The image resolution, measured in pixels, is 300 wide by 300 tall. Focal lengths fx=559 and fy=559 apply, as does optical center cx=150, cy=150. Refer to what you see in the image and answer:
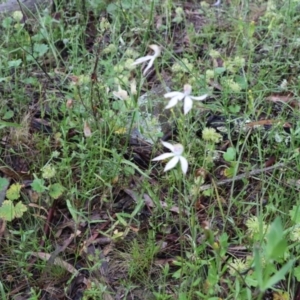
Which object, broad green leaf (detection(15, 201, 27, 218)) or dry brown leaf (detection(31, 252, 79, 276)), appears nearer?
dry brown leaf (detection(31, 252, 79, 276))

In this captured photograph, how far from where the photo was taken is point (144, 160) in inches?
78.2

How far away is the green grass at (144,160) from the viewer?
1.62m

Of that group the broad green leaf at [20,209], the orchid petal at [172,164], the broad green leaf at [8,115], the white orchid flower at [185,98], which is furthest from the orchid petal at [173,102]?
the broad green leaf at [8,115]

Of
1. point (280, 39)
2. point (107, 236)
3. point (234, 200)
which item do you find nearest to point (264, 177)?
point (234, 200)

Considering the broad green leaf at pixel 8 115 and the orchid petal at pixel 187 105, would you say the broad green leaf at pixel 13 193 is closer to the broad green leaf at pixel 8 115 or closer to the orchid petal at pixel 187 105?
the broad green leaf at pixel 8 115

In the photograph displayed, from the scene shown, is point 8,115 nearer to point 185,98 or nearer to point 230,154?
point 230,154

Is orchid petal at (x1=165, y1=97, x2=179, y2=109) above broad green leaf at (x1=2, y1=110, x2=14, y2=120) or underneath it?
above

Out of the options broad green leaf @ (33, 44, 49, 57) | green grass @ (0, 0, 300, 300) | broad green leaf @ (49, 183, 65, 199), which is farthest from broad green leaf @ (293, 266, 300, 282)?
broad green leaf @ (33, 44, 49, 57)

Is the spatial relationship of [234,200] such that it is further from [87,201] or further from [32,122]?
[32,122]

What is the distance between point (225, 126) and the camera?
2088 millimetres

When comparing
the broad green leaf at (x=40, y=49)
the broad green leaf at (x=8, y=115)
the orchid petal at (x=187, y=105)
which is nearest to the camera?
the orchid petal at (x=187, y=105)

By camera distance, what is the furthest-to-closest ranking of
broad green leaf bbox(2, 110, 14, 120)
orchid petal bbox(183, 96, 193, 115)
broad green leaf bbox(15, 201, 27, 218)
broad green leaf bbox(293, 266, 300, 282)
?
broad green leaf bbox(2, 110, 14, 120), broad green leaf bbox(15, 201, 27, 218), broad green leaf bbox(293, 266, 300, 282), orchid petal bbox(183, 96, 193, 115)

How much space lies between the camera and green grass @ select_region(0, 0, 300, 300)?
162 centimetres

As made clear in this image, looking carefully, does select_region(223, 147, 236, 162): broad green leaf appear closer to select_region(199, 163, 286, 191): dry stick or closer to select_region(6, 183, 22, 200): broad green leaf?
select_region(199, 163, 286, 191): dry stick
